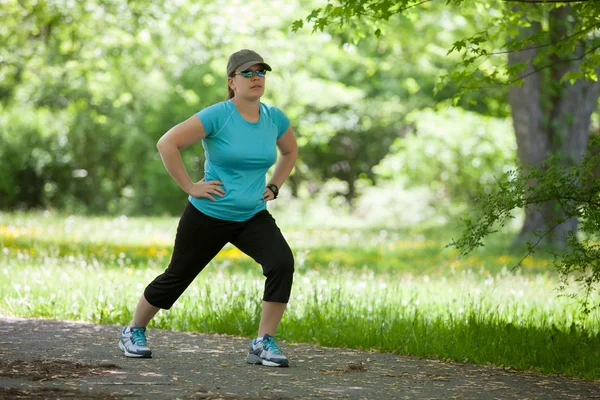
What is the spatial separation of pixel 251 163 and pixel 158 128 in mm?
21795

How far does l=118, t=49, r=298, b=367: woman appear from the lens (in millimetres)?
5727

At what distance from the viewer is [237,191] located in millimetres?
5777

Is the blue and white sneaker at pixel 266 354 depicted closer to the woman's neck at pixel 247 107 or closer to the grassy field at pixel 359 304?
the grassy field at pixel 359 304

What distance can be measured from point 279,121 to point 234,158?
510 millimetres

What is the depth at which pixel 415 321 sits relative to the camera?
278 inches

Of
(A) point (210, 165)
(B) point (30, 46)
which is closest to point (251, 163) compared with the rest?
(A) point (210, 165)

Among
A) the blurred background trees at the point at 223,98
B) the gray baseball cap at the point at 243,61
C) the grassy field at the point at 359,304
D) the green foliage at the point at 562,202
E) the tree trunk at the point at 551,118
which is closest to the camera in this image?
the gray baseball cap at the point at 243,61

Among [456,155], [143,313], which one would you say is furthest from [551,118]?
[143,313]

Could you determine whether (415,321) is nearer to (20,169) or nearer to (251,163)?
(251,163)

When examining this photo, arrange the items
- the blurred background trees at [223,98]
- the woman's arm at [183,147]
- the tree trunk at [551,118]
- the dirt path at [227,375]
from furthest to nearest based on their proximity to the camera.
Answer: the blurred background trees at [223,98] < the tree trunk at [551,118] < the woman's arm at [183,147] < the dirt path at [227,375]

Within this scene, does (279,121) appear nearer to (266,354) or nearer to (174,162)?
(174,162)

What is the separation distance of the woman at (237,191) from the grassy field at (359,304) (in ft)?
4.54

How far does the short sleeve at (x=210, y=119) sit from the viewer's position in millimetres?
5684

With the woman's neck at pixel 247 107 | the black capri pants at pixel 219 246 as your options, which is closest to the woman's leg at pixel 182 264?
the black capri pants at pixel 219 246
